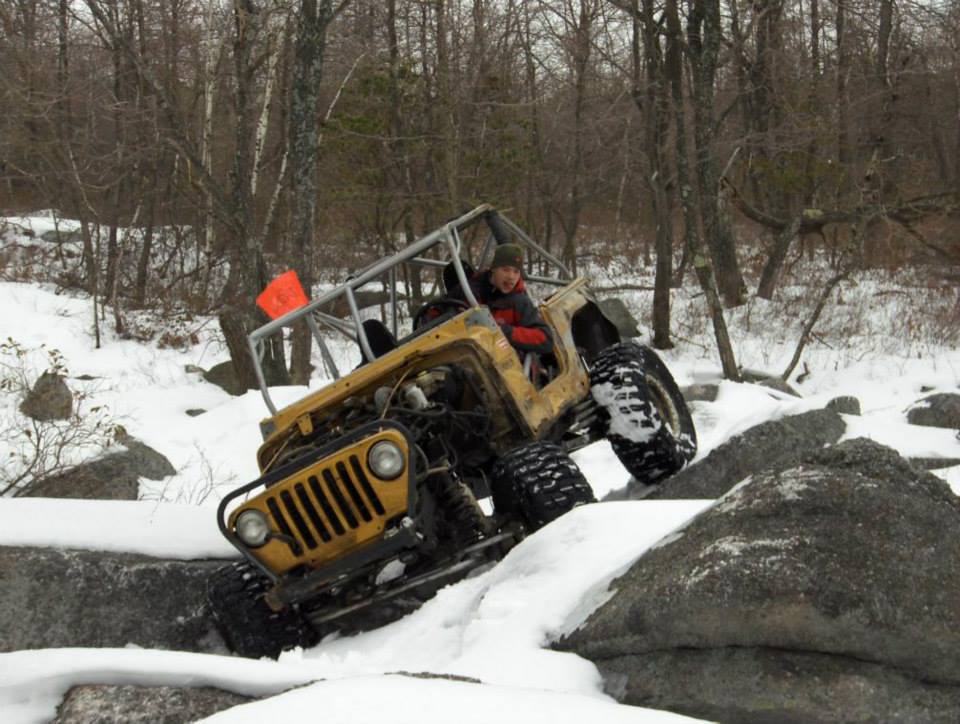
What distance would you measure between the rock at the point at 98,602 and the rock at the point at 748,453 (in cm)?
275

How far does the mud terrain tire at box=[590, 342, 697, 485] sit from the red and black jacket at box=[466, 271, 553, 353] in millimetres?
466

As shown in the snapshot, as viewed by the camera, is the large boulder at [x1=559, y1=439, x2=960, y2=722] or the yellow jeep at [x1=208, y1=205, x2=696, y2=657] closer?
the large boulder at [x1=559, y1=439, x2=960, y2=722]

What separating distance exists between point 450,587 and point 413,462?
62 cm

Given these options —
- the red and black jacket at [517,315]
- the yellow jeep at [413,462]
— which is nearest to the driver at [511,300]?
the red and black jacket at [517,315]

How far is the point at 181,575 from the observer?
557cm

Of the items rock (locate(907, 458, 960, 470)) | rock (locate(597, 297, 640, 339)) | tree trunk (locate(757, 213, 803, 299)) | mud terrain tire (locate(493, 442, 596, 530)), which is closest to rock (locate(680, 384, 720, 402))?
rock (locate(907, 458, 960, 470))

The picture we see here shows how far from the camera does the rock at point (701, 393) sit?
10.3 m

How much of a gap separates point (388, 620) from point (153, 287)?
644 inches

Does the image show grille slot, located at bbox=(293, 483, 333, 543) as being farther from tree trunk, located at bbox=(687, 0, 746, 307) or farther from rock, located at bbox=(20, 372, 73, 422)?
tree trunk, located at bbox=(687, 0, 746, 307)

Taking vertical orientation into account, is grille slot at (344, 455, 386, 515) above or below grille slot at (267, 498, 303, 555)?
above

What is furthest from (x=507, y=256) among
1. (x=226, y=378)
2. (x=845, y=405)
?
(x=226, y=378)

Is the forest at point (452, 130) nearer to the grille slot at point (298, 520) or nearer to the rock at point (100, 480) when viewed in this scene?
the rock at point (100, 480)

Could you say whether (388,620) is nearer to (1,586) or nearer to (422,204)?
(1,586)

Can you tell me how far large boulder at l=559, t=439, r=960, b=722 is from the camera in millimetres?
2939
